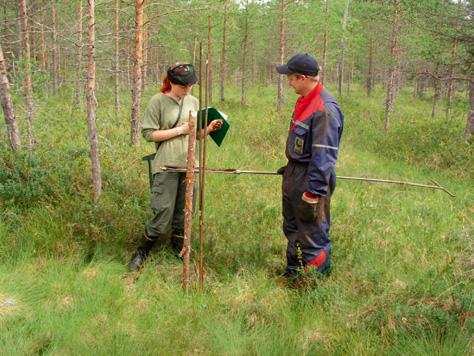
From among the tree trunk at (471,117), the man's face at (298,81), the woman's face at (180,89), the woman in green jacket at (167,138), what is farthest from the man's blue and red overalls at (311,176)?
the tree trunk at (471,117)

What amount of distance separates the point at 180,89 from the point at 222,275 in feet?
6.48

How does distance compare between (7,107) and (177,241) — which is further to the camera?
(7,107)

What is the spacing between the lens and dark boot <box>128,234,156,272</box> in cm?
413

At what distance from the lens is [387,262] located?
4383 millimetres

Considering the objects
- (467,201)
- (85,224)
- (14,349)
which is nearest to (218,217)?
(85,224)

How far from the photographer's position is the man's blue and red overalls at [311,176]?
11.6 ft

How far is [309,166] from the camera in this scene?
3.60 meters

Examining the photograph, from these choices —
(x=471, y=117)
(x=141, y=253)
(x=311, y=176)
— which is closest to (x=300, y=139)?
(x=311, y=176)

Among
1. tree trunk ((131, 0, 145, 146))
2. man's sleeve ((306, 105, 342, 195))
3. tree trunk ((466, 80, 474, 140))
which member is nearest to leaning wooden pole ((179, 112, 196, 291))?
man's sleeve ((306, 105, 342, 195))

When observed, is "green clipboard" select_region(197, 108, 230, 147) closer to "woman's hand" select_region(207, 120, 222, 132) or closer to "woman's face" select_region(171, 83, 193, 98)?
"woman's hand" select_region(207, 120, 222, 132)

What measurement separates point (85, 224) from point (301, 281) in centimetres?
245

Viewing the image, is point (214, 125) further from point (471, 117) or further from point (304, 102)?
point (471, 117)

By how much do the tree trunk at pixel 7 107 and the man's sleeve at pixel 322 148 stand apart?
152 inches

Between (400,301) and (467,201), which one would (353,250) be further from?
(467,201)
